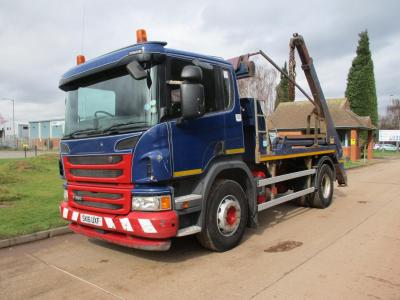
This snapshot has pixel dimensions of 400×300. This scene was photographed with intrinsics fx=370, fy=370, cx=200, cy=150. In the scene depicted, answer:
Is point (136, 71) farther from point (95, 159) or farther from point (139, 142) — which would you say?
point (95, 159)

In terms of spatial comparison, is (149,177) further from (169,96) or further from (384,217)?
(384,217)

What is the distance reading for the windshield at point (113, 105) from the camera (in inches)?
175

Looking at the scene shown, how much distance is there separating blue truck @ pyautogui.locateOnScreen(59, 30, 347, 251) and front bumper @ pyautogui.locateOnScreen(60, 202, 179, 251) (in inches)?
0.5

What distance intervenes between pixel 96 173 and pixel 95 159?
0.62ft

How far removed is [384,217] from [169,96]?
5.52 m

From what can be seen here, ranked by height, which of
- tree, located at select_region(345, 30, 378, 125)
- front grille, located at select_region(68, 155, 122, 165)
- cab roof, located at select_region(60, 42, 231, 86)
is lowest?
front grille, located at select_region(68, 155, 122, 165)

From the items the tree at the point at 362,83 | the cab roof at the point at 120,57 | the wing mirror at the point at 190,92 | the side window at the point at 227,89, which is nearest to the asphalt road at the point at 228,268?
the wing mirror at the point at 190,92

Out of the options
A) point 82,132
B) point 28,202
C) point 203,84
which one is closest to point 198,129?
point 203,84

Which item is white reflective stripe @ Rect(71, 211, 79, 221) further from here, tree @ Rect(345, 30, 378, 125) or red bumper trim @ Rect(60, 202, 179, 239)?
tree @ Rect(345, 30, 378, 125)

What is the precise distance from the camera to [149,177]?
4316 millimetres

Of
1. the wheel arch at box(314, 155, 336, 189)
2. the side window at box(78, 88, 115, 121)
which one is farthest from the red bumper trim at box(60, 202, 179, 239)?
the wheel arch at box(314, 155, 336, 189)

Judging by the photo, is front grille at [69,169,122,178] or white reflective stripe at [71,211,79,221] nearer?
front grille at [69,169,122,178]

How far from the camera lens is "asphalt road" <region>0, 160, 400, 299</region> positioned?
4.01m

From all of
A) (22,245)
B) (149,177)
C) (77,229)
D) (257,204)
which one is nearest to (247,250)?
(257,204)
